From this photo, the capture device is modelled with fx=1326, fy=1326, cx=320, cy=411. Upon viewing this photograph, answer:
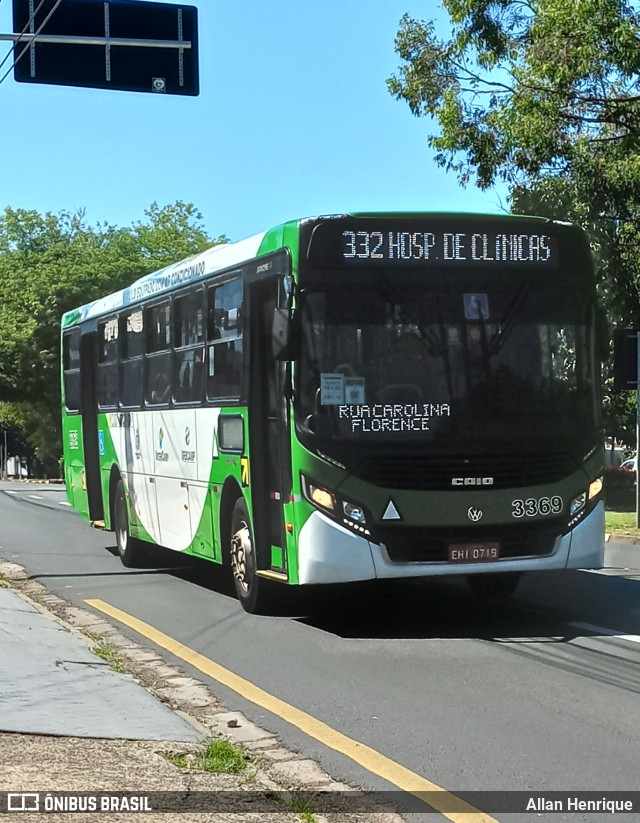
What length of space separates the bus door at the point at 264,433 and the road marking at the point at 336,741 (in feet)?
3.77

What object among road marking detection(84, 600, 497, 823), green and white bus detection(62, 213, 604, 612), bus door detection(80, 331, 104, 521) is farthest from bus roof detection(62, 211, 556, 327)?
road marking detection(84, 600, 497, 823)

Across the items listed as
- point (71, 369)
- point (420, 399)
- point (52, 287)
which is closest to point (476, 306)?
point (420, 399)

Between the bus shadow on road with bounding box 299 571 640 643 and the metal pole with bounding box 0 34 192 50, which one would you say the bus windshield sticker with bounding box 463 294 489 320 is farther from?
the metal pole with bounding box 0 34 192 50

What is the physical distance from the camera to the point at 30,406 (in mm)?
68125

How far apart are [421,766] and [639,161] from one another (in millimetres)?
15343

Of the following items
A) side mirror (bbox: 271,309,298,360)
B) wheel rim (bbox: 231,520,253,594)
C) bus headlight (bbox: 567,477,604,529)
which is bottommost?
wheel rim (bbox: 231,520,253,594)

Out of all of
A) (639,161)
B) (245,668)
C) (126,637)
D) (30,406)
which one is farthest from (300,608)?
(30,406)

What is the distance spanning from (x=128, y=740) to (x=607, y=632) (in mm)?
4886

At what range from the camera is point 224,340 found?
39.7 feet

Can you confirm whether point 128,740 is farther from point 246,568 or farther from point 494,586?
point 494,586

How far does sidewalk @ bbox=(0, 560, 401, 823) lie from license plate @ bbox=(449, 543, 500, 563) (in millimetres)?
2389

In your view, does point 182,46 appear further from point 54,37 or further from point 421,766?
point 421,766

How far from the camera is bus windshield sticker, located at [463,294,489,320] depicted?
34.3 feet

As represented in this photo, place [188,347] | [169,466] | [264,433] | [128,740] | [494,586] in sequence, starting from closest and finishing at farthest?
[128,740] → [264,433] → [494,586] → [188,347] → [169,466]
